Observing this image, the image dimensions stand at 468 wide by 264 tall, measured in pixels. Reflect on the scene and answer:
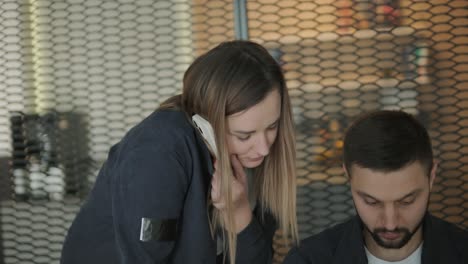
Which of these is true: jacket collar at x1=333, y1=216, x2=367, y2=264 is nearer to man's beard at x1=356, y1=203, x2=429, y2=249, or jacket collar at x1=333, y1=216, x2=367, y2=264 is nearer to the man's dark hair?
man's beard at x1=356, y1=203, x2=429, y2=249

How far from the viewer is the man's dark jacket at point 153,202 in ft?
4.78

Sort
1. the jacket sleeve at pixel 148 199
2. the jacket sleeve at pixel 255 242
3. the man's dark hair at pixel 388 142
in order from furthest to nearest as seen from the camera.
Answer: the jacket sleeve at pixel 255 242 < the man's dark hair at pixel 388 142 < the jacket sleeve at pixel 148 199

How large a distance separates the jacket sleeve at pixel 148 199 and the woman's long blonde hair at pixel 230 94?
0.36 ft

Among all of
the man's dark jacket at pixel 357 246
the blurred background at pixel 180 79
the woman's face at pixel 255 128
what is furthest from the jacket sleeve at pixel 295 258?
the blurred background at pixel 180 79

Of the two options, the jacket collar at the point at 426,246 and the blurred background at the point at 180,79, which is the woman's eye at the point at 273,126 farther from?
the blurred background at the point at 180,79

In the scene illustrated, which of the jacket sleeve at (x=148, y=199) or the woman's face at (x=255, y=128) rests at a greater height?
the woman's face at (x=255, y=128)

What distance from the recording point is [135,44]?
2.76m

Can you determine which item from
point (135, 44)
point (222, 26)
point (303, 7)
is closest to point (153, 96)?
point (135, 44)

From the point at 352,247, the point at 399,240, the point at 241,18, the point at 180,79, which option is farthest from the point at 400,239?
the point at 180,79

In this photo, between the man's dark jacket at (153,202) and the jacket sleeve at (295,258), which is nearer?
the man's dark jacket at (153,202)

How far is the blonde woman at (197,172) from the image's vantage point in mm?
1467

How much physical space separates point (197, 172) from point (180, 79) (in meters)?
1.26

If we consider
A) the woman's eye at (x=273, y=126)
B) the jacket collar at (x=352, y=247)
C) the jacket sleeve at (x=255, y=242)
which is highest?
the woman's eye at (x=273, y=126)

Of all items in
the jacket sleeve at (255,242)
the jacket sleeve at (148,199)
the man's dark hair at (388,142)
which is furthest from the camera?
the jacket sleeve at (255,242)
